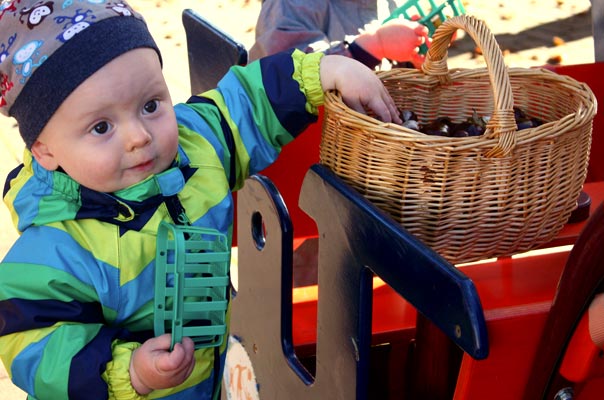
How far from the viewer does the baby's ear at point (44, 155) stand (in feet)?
4.85

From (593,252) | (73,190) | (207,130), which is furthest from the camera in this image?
(207,130)

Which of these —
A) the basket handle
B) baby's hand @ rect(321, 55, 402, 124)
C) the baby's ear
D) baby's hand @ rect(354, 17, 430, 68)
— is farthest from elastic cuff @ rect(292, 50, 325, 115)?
baby's hand @ rect(354, 17, 430, 68)

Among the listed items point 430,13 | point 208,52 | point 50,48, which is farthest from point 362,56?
point 50,48

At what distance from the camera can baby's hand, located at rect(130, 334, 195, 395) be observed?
1402mm

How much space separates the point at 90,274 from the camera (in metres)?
1.44

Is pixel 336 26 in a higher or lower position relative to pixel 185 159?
lower

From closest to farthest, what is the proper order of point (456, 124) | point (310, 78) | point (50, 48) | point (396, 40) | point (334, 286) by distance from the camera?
point (50, 48)
point (334, 286)
point (310, 78)
point (456, 124)
point (396, 40)

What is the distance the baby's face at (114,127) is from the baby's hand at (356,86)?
368 mm

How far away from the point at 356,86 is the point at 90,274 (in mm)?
608

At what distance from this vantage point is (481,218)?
161 cm

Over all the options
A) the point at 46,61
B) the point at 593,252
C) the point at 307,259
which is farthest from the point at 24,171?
the point at 307,259

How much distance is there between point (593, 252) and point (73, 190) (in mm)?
820

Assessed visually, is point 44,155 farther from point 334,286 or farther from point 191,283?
point 334,286

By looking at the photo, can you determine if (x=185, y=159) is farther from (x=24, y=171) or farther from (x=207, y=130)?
(x=24, y=171)
